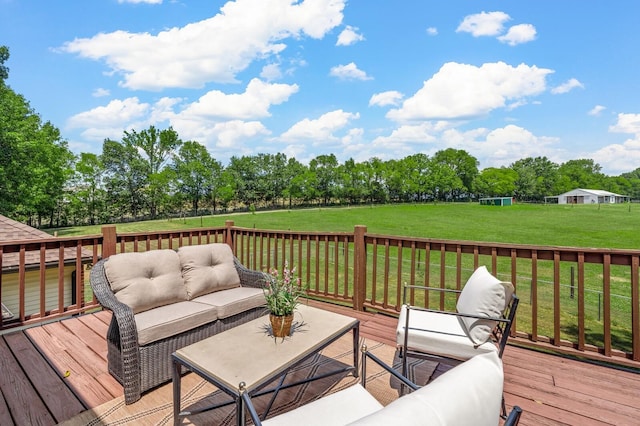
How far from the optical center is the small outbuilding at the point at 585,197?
69.4m

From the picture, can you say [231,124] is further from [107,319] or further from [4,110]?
[107,319]

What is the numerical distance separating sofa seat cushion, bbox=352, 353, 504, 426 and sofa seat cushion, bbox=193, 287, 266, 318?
2409mm

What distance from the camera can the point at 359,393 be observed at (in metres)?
1.64

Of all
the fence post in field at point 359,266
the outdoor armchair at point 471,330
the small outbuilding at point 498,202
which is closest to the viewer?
the outdoor armchair at point 471,330

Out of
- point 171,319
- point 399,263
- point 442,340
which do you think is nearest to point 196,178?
point 399,263

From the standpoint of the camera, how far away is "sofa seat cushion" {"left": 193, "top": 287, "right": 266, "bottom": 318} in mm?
2947

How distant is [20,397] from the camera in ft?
7.39

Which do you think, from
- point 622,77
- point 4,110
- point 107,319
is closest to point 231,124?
point 4,110

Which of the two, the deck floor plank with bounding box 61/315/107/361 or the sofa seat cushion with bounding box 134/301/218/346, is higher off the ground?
the sofa seat cushion with bounding box 134/301/218/346

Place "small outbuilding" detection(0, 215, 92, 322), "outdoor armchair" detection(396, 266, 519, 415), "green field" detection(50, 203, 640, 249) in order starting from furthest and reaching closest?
1. "green field" detection(50, 203, 640, 249)
2. "small outbuilding" detection(0, 215, 92, 322)
3. "outdoor armchair" detection(396, 266, 519, 415)

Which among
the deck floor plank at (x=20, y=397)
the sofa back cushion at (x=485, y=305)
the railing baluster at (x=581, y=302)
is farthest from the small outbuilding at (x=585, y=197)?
the deck floor plank at (x=20, y=397)

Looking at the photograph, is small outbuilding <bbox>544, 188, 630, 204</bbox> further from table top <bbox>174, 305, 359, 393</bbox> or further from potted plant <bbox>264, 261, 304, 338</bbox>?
potted plant <bbox>264, 261, 304, 338</bbox>

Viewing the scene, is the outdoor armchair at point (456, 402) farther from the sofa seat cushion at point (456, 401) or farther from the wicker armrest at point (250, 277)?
the wicker armrest at point (250, 277)

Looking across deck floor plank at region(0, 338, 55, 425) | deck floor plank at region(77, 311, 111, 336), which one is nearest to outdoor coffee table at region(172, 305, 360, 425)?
deck floor plank at region(0, 338, 55, 425)
